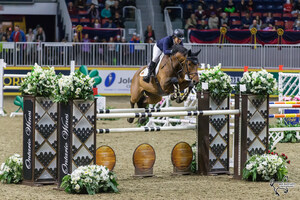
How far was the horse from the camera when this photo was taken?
Answer: 1068 centimetres

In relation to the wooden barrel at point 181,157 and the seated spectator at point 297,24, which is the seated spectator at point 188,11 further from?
the wooden barrel at point 181,157

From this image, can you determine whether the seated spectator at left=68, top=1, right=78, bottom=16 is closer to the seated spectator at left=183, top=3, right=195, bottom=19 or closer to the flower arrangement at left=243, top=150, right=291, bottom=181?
the seated spectator at left=183, top=3, right=195, bottom=19

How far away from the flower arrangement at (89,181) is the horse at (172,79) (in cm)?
273

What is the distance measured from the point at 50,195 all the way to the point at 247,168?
2.85 metres

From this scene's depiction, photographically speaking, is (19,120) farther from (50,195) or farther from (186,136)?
(50,195)

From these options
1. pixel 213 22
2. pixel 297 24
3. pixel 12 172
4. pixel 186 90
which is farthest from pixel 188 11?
pixel 12 172

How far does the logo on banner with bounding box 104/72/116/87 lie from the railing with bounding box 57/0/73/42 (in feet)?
8.23

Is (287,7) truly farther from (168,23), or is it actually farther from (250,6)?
(168,23)

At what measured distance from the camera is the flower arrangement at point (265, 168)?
29.5ft

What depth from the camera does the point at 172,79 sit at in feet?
35.8

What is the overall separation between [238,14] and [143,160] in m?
17.7

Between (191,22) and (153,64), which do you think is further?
(191,22)

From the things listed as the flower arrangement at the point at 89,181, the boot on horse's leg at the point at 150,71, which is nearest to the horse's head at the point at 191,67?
the boot on horse's leg at the point at 150,71

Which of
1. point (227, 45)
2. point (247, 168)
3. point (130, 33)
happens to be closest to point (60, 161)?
point (247, 168)
